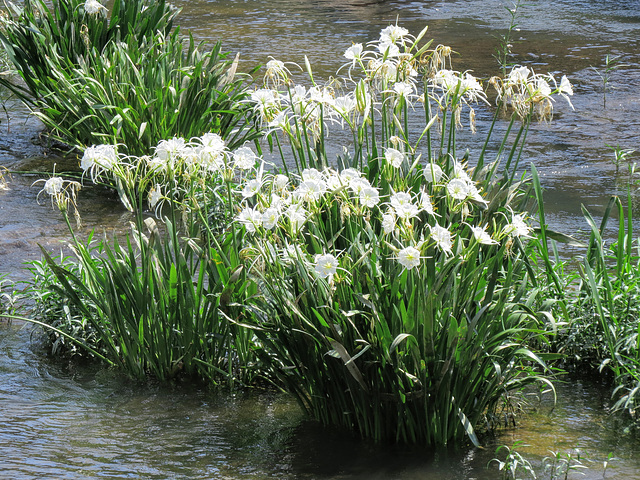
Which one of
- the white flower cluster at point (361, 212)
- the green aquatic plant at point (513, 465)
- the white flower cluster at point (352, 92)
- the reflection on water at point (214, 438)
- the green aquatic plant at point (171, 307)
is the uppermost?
the white flower cluster at point (352, 92)

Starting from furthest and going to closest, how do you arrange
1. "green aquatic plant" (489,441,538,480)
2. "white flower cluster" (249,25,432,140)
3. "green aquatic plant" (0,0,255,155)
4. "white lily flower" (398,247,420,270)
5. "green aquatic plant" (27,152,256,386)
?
"green aquatic plant" (0,0,255,155) → "green aquatic plant" (27,152,256,386) → "white flower cluster" (249,25,432,140) → "green aquatic plant" (489,441,538,480) → "white lily flower" (398,247,420,270)

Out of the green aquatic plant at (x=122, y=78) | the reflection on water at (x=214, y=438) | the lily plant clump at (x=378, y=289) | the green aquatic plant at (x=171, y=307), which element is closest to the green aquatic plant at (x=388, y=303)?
the lily plant clump at (x=378, y=289)

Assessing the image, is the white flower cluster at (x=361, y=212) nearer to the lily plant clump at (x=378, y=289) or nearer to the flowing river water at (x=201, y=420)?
the lily plant clump at (x=378, y=289)

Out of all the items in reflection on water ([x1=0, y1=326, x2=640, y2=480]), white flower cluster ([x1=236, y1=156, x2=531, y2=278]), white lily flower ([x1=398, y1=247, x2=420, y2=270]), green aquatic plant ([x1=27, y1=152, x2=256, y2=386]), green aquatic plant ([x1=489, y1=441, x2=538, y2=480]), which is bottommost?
reflection on water ([x1=0, y1=326, x2=640, y2=480])

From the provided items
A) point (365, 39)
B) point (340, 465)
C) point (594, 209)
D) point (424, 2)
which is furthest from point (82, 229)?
point (424, 2)

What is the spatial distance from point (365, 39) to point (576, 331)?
7968mm

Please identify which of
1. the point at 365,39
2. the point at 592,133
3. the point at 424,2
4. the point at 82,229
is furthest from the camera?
the point at 424,2

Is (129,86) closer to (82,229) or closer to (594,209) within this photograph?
(82,229)

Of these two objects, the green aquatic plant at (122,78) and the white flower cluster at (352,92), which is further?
the green aquatic plant at (122,78)

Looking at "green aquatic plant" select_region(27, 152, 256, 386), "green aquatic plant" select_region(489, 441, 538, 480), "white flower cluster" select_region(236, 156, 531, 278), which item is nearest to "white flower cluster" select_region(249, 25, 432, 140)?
"white flower cluster" select_region(236, 156, 531, 278)

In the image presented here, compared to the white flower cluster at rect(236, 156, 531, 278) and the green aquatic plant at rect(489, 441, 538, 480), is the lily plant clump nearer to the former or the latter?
the white flower cluster at rect(236, 156, 531, 278)

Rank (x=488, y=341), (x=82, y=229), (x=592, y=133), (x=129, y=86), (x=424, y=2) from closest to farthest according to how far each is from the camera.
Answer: (x=488, y=341), (x=82, y=229), (x=129, y=86), (x=592, y=133), (x=424, y=2)

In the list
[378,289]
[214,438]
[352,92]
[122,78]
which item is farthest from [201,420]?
[122,78]

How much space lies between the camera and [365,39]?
1077 centimetres
